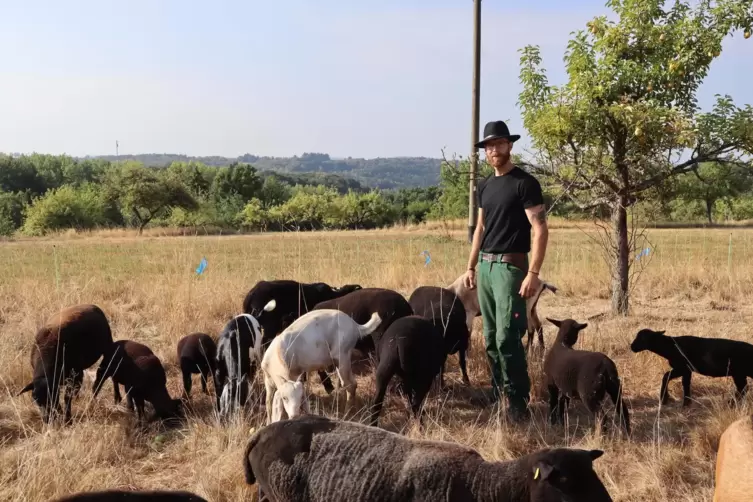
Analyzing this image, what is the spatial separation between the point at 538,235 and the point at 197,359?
11.7ft

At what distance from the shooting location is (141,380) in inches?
212

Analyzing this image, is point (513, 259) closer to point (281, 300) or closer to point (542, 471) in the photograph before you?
point (542, 471)

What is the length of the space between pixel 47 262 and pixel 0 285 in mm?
6531

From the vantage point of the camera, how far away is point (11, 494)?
3717 mm

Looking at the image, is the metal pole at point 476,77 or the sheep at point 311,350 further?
the metal pole at point 476,77

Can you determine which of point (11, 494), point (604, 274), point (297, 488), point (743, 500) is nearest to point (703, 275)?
point (604, 274)

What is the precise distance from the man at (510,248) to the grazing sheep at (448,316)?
0.95m

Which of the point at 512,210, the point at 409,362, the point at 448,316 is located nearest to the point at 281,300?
the point at 448,316

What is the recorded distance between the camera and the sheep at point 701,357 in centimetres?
557

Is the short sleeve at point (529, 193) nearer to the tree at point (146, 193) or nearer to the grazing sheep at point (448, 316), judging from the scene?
the grazing sheep at point (448, 316)

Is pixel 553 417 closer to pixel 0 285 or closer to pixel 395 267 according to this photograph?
pixel 395 267

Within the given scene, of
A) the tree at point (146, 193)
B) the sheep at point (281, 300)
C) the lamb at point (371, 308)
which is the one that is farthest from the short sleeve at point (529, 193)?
the tree at point (146, 193)

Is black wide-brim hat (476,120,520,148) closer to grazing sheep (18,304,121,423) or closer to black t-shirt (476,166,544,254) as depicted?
black t-shirt (476,166,544,254)

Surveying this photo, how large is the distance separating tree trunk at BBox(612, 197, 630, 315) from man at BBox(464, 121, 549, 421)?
3880mm
